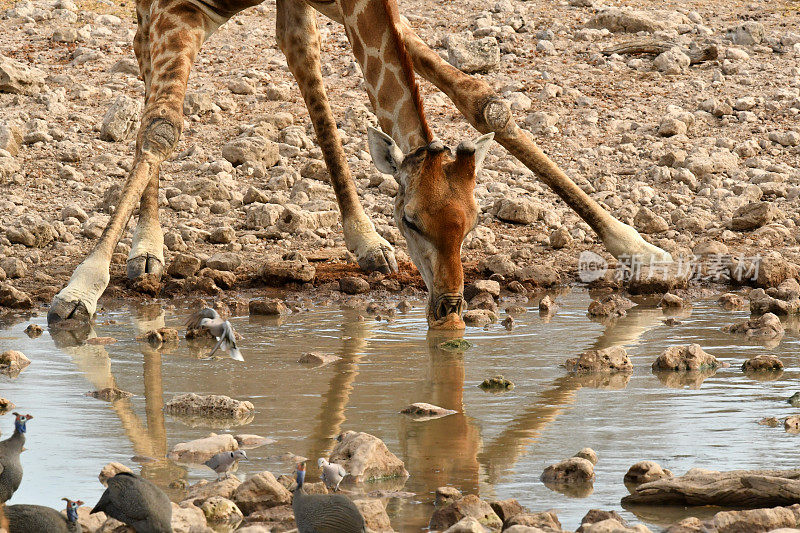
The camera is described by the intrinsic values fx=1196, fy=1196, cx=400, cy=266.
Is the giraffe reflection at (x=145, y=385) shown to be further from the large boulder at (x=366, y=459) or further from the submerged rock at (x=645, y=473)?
the submerged rock at (x=645, y=473)

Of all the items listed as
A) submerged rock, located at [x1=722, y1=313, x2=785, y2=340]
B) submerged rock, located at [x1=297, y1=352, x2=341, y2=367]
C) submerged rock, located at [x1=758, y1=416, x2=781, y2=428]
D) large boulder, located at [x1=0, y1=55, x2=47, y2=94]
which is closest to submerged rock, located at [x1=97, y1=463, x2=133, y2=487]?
submerged rock, located at [x1=297, y1=352, x2=341, y2=367]

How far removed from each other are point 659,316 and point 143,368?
337cm

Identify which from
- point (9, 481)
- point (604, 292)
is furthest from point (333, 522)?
point (604, 292)

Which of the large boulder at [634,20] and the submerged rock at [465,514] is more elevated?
the large boulder at [634,20]

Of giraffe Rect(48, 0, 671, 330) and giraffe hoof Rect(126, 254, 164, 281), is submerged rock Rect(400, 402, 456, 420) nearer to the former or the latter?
giraffe Rect(48, 0, 671, 330)

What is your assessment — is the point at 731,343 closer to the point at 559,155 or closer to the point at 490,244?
the point at 490,244

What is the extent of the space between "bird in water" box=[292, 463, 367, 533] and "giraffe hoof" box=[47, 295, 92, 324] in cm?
444

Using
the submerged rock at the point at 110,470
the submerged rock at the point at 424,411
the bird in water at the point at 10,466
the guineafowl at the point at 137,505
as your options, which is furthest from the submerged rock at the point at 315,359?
the guineafowl at the point at 137,505

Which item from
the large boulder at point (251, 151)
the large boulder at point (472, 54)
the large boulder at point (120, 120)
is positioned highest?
the large boulder at point (472, 54)

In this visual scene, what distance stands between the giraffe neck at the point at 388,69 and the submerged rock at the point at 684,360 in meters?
2.48

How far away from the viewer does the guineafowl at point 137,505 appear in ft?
10.8

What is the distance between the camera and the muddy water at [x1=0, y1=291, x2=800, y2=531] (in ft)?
13.4

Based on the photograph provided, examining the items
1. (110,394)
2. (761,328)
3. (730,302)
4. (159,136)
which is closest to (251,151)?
(159,136)

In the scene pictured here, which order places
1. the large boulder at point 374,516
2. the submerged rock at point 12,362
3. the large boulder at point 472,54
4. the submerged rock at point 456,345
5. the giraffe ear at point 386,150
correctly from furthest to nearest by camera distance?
the large boulder at point 472,54
the giraffe ear at point 386,150
the submerged rock at point 456,345
the submerged rock at point 12,362
the large boulder at point 374,516
